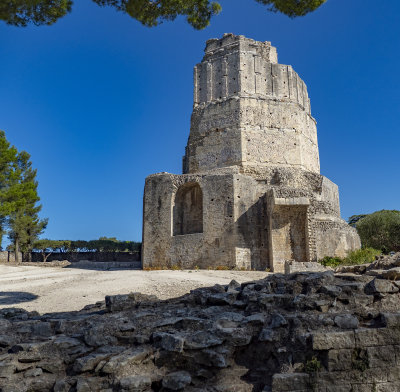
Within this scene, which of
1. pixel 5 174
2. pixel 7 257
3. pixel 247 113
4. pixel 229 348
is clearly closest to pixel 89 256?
pixel 7 257

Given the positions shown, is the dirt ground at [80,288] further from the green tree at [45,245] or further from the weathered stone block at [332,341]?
the green tree at [45,245]

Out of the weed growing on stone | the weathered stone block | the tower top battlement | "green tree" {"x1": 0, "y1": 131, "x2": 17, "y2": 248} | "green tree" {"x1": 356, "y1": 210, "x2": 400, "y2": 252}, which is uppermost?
the tower top battlement

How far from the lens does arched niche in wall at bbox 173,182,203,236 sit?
1689 centimetres

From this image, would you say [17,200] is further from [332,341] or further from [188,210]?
[332,341]

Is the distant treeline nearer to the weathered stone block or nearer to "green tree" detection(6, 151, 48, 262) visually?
"green tree" detection(6, 151, 48, 262)

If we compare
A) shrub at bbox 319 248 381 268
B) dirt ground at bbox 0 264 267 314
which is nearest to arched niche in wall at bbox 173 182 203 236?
dirt ground at bbox 0 264 267 314

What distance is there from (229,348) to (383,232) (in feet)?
76.4

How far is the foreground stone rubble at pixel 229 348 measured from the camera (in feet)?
11.5

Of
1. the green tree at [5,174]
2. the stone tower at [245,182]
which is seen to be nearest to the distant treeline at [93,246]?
the green tree at [5,174]

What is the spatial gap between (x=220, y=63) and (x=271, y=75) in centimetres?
295

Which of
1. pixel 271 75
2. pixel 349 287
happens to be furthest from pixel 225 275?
pixel 271 75

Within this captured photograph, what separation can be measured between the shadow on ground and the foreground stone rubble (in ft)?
11.8

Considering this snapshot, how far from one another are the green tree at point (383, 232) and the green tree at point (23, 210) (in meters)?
22.8

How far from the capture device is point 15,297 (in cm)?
889
